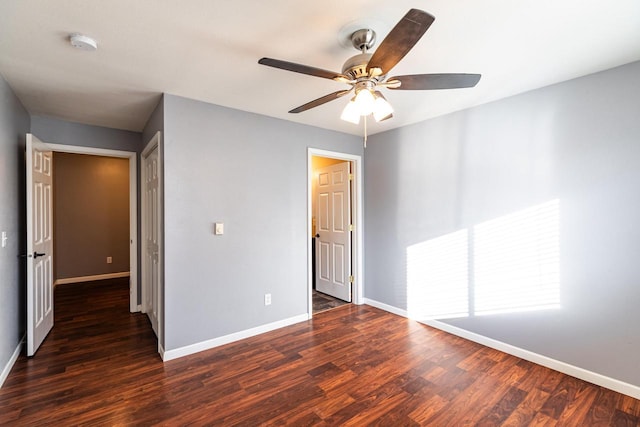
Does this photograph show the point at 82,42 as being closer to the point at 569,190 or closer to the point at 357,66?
the point at 357,66

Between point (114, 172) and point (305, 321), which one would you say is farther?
point (114, 172)

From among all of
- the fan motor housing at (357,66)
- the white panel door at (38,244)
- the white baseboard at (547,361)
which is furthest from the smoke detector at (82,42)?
the white baseboard at (547,361)

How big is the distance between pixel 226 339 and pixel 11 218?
213 cm

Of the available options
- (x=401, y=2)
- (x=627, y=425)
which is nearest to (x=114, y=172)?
(x=401, y=2)

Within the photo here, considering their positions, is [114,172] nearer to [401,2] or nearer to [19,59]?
[19,59]

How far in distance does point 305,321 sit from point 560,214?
9.00 ft

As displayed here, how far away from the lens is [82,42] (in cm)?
175

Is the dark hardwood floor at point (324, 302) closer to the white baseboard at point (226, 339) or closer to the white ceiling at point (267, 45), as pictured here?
the white baseboard at point (226, 339)

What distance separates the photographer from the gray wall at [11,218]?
2256 mm

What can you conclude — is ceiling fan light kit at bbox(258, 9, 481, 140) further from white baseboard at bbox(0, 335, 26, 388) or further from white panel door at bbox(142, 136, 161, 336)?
white baseboard at bbox(0, 335, 26, 388)

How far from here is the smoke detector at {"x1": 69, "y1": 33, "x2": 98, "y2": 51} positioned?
5.65ft

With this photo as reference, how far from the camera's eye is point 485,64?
2096 mm

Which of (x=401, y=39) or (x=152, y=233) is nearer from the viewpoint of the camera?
(x=401, y=39)

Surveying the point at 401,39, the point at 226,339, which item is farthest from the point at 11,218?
the point at 401,39
